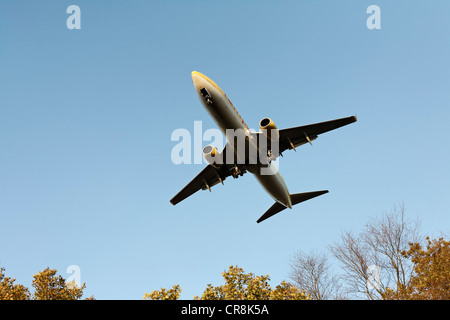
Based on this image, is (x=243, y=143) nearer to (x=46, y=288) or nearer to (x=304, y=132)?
(x=304, y=132)

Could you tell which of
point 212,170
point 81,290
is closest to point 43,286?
point 81,290

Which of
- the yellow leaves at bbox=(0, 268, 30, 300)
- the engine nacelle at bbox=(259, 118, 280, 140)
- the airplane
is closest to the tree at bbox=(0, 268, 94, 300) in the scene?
Result: the yellow leaves at bbox=(0, 268, 30, 300)

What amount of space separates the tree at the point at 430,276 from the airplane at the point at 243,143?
359 inches

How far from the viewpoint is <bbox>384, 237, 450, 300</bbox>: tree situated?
1888 centimetres

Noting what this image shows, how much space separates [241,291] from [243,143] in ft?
32.8

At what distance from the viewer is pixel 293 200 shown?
2852 cm

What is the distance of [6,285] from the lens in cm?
1939

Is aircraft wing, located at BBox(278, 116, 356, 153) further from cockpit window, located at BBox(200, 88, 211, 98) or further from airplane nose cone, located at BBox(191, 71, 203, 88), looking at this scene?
airplane nose cone, located at BBox(191, 71, 203, 88)

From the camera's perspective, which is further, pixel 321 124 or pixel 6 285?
pixel 321 124

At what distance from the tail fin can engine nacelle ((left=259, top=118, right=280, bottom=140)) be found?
28.0ft

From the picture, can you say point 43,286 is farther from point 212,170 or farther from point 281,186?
point 281,186

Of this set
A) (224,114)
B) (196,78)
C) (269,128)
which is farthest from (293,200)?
(196,78)

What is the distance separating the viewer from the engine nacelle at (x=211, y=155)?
2312 centimetres
